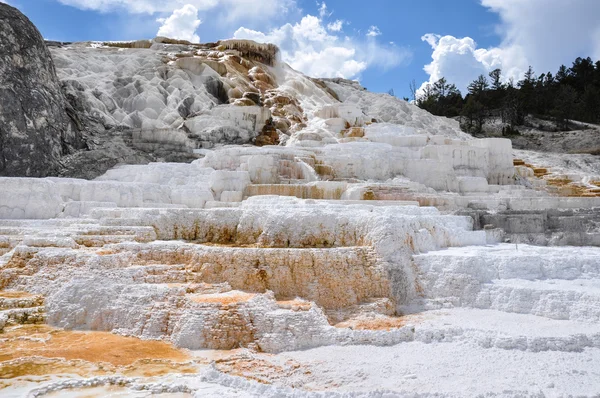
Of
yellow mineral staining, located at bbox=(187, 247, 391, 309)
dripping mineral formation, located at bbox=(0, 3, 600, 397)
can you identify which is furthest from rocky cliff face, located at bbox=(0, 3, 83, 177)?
yellow mineral staining, located at bbox=(187, 247, 391, 309)

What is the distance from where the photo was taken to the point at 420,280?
8648 mm

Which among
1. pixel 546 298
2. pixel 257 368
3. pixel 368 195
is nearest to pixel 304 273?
pixel 257 368

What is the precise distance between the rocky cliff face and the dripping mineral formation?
0.06 meters

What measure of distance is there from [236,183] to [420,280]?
704cm

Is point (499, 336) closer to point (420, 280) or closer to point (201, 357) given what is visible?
point (420, 280)

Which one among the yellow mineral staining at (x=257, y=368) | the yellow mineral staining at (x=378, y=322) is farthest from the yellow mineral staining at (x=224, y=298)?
the yellow mineral staining at (x=378, y=322)

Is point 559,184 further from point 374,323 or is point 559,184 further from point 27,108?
point 27,108

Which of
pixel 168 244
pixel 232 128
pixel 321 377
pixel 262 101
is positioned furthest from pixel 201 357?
pixel 262 101

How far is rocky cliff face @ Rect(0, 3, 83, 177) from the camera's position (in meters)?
15.1

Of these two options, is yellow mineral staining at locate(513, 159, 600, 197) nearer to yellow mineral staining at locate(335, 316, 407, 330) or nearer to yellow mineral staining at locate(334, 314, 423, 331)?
yellow mineral staining at locate(334, 314, 423, 331)

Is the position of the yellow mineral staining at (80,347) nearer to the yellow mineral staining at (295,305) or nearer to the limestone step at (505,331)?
the yellow mineral staining at (295,305)

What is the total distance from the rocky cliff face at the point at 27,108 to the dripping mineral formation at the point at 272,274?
6 centimetres

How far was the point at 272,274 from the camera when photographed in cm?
846

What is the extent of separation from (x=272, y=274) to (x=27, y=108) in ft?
37.4
